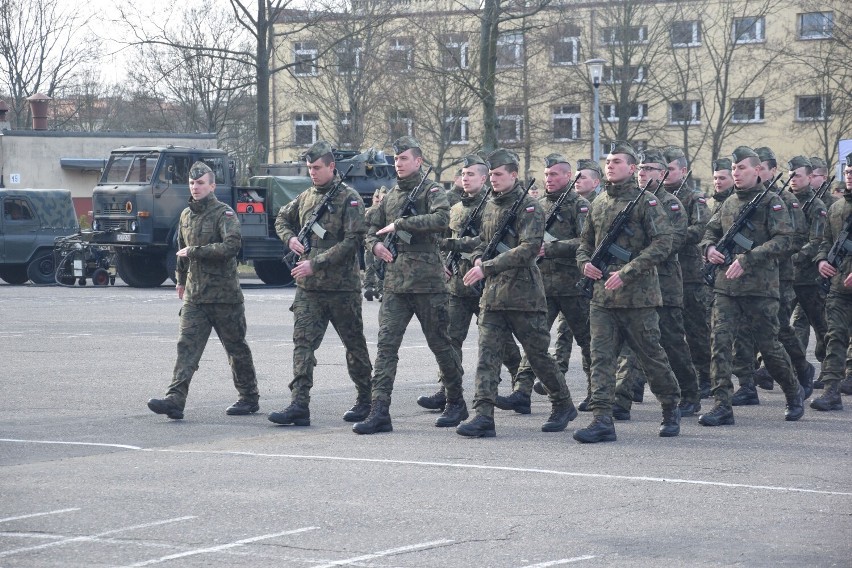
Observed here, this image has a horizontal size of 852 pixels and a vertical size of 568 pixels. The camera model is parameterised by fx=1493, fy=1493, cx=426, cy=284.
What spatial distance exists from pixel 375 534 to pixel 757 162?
5458 millimetres

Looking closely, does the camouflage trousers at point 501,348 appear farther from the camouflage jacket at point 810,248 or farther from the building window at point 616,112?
the building window at point 616,112

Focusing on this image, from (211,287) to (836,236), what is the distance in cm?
488

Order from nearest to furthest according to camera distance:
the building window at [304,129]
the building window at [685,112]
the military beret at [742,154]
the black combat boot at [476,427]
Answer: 1. the black combat boot at [476,427]
2. the military beret at [742,154]
3. the building window at [685,112]
4. the building window at [304,129]

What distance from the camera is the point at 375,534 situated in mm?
6617

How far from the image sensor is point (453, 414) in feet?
34.2

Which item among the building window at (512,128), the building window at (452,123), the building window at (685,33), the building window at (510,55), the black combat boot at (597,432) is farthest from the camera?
the building window at (685,33)

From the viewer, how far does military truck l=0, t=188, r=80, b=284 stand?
29859 mm

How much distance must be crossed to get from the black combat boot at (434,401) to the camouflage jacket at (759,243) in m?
2.23

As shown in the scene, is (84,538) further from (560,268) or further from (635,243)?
(560,268)

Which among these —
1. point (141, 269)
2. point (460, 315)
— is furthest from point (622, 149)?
point (141, 269)

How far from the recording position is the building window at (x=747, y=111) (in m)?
50.8

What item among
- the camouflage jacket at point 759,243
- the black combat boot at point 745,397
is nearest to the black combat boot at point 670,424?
the camouflage jacket at point 759,243

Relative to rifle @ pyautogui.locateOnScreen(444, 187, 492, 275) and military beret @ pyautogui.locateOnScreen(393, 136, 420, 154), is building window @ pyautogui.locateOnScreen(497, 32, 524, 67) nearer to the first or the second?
rifle @ pyautogui.locateOnScreen(444, 187, 492, 275)

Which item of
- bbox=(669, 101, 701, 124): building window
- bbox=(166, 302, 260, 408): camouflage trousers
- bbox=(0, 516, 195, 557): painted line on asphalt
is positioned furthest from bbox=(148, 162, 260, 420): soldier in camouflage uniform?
bbox=(669, 101, 701, 124): building window
